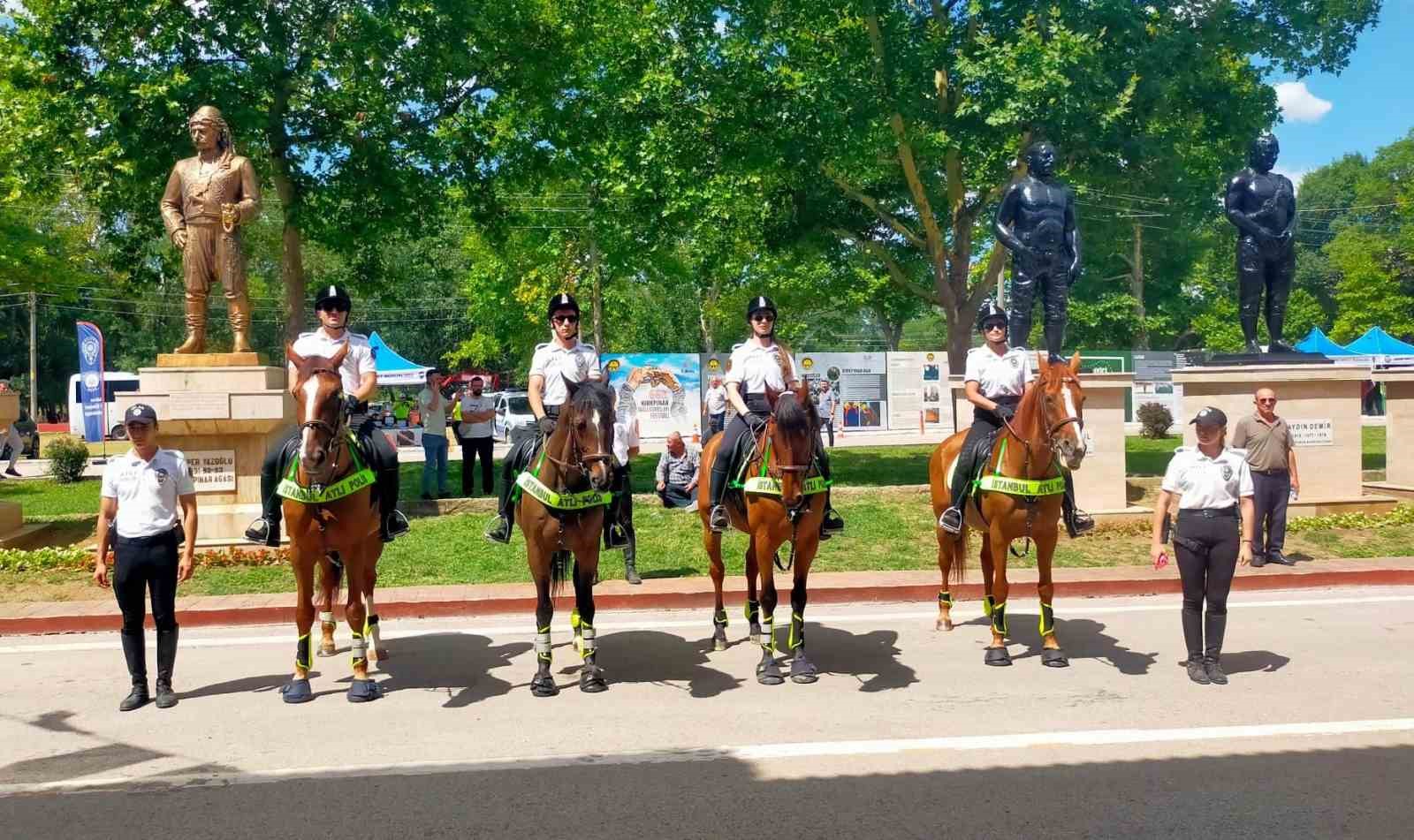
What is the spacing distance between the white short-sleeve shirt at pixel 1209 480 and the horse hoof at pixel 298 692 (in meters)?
6.53

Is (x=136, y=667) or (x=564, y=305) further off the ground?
(x=564, y=305)

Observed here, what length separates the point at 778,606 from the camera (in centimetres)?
1115

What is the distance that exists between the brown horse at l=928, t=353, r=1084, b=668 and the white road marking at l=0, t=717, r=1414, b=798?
1854mm

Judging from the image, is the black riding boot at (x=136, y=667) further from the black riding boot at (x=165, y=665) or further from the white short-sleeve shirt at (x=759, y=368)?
the white short-sleeve shirt at (x=759, y=368)

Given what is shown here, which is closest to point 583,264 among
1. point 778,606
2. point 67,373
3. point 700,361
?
point 700,361

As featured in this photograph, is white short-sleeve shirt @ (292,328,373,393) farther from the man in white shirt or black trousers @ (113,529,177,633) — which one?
the man in white shirt

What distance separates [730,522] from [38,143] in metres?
14.4

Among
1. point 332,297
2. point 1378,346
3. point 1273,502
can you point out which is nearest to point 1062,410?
point 332,297

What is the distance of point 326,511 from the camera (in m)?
7.65

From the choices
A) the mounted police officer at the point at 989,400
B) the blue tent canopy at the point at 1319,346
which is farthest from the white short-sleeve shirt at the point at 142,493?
the blue tent canopy at the point at 1319,346

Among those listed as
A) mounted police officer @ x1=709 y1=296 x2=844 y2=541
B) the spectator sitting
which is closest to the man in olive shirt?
mounted police officer @ x1=709 y1=296 x2=844 y2=541

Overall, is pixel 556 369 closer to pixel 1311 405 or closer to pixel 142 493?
pixel 142 493

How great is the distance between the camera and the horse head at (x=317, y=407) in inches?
280

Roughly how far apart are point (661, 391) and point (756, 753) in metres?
23.3
